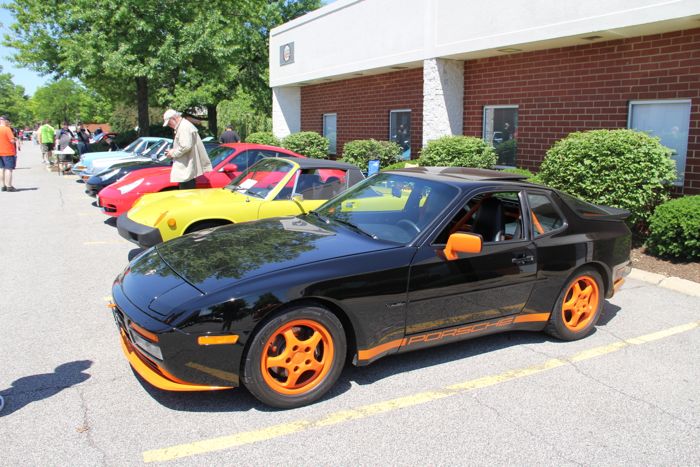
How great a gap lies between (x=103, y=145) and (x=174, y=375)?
2469 cm

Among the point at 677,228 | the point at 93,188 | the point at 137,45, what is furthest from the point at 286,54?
the point at 677,228

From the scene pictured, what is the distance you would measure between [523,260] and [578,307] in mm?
906

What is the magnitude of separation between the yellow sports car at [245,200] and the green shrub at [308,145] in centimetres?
875

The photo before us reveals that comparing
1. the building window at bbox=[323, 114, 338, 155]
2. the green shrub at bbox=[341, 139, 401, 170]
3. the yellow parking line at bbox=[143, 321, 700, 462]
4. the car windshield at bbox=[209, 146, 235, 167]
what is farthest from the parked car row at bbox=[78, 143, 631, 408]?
the building window at bbox=[323, 114, 338, 155]

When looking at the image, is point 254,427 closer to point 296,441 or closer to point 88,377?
point 296,441

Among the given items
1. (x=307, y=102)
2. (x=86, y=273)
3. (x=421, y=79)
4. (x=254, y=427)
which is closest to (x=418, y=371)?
(x=254, y=427)

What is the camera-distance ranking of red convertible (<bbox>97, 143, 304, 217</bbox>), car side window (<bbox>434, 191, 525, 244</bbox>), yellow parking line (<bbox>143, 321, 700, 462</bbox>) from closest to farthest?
yellow parking line (<bbox>143, 321, 700, 462</bbox>) < car side window (<bbox>434, 191, 525, 244</bbox>) < red convertible (<bbox>97, 143, 304, 217</bbox>)

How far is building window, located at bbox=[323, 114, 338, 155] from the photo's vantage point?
17.8 meters

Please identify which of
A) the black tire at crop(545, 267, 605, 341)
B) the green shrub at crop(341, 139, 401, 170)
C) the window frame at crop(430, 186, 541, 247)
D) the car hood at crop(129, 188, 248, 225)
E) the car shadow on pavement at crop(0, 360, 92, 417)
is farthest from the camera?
the green shrub at crop(341, 139, 401, 170)

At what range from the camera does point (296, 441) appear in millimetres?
3217

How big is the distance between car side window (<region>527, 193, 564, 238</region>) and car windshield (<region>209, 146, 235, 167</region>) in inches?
250

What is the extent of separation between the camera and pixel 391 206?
4668mm

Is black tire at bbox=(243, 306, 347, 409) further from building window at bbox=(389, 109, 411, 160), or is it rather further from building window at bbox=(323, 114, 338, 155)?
building window at bbox=(323, 114, 338, 155)

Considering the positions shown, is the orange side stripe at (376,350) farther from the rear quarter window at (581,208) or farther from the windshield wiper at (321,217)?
the rear quarter window at (581,208)
